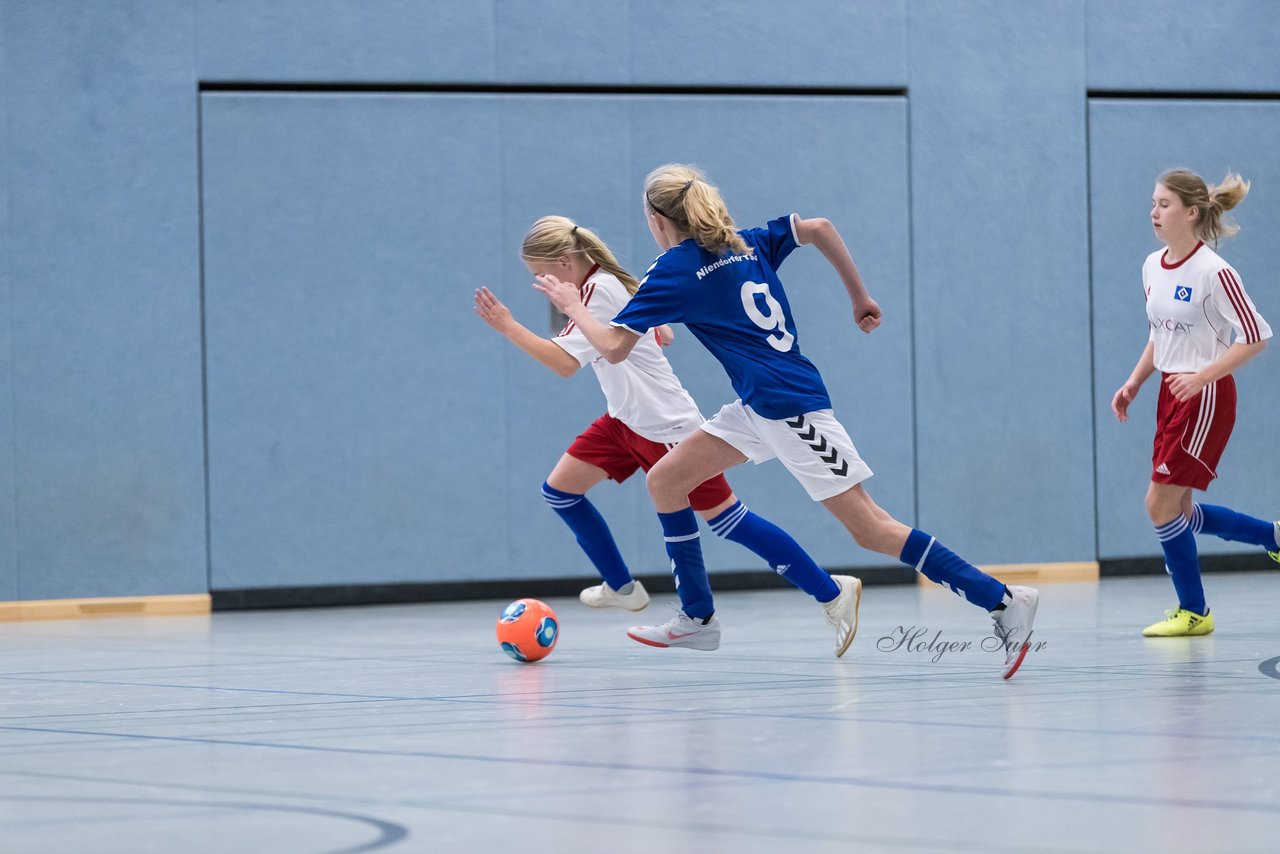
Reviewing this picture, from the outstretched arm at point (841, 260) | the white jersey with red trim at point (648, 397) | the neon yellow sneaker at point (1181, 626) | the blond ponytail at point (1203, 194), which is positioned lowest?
the neon yellow sneaker at point (1181, 626)

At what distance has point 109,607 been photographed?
9039 mm

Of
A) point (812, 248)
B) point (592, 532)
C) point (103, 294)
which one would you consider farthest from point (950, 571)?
point (103, 294)

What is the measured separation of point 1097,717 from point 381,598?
19.5 feet

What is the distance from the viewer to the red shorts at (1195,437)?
20.1 ft

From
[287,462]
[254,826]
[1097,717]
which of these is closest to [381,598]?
[287,462]

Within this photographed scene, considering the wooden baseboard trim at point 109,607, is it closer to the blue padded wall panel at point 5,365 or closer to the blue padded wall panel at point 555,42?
the blue padded wall panel at point 5,365

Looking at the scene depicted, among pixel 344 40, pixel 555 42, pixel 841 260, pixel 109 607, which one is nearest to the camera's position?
pixel 841 260

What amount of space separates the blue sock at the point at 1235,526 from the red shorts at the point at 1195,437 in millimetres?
278

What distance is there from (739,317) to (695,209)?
35cm

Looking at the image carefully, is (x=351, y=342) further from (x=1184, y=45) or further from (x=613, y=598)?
(x=1184, y=45)

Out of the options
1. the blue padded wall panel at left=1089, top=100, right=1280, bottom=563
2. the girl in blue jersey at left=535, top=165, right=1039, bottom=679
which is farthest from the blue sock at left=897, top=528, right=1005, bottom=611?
the blue padded wall panel at left=1089, top=100, right=1280, bottom=563

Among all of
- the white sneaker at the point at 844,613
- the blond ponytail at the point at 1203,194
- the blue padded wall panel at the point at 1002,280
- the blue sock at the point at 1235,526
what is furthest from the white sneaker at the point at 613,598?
the blue padded wall panel at the point at 1002,280

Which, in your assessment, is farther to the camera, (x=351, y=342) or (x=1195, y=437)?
(x=351, y=342)

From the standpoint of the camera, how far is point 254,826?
289cm
